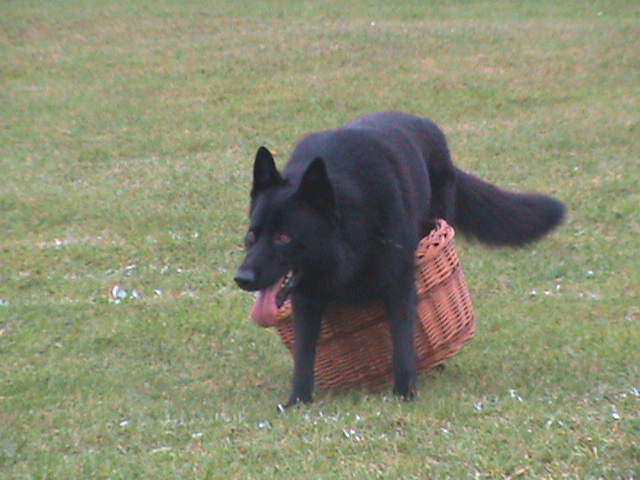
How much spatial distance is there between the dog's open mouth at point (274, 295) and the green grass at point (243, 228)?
1.91ft

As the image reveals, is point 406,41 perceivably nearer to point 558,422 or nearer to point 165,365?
point 165,365

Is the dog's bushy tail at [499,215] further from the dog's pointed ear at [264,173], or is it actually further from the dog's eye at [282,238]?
the dog's eye at [282,238]

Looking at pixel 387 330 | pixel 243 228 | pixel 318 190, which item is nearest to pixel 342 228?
pixel 318 190

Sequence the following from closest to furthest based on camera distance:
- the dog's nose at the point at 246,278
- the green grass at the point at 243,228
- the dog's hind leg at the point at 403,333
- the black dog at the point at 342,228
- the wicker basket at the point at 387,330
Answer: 1. the green grass at the point at 243,228
2. the dog's nose at the point at 246,278
3. the black dog at the point at 342,228
4. the dog's hind leg at the point at 403,333
5. the wicker basket at the point at 387,330

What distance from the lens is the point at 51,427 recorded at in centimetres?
595

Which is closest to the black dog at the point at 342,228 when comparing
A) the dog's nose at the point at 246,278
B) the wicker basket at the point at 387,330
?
the dog's nose at the point at 246,278

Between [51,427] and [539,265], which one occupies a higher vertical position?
[51,427]

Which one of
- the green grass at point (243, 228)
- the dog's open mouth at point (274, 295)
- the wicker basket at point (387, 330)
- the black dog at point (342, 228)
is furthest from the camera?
the wicker basket at point (387, 330)

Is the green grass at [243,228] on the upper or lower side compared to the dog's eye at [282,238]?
lower

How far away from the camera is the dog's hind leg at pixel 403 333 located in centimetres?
607

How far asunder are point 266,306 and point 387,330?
1.00m

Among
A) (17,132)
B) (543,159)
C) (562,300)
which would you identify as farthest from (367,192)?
(17,132)

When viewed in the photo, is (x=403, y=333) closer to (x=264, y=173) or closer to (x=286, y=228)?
(x=286, y=228)

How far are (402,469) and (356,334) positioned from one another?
198cm
